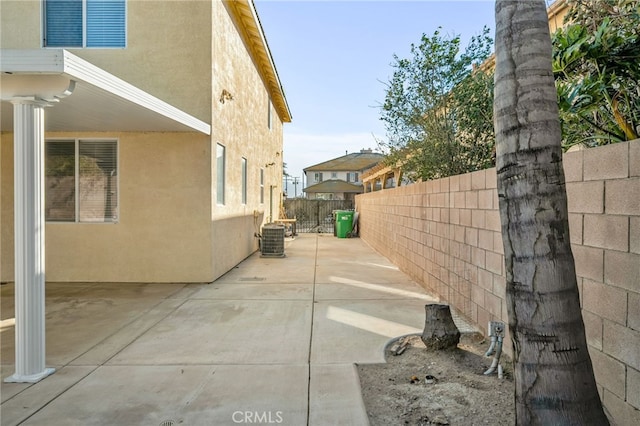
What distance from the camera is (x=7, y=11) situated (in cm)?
766

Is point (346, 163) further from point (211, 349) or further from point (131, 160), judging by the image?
point (211, 349)

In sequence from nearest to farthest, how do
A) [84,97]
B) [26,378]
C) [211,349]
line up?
1. [26,378]
2. [211,349]
3. [84,97]

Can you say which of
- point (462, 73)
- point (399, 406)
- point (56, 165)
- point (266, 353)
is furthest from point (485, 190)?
point (56, 165)

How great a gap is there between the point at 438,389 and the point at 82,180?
7.30m

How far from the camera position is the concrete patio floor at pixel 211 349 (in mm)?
3090

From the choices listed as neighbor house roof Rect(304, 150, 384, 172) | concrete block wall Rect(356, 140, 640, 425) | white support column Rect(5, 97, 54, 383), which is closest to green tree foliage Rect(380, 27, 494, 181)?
concrete block wall Rect(356, 140, 640, 425)

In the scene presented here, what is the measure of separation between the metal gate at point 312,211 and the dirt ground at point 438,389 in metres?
18.4

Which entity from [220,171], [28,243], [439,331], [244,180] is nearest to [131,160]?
[220,171]

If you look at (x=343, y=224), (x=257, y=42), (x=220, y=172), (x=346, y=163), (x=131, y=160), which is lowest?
(x=343, y=224)

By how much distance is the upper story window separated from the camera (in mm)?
7602

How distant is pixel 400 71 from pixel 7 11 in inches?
300

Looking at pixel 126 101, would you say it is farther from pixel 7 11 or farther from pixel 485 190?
pixel 7 11

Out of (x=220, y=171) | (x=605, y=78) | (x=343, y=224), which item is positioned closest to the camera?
(x=605, y=78)

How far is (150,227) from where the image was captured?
7.69 meters
